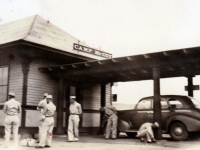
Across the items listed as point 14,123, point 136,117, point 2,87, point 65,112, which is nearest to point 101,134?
point 65,112

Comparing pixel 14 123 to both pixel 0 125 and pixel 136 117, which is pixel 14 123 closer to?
pixel 0 125

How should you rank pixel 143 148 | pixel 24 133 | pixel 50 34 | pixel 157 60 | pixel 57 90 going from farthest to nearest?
pixel 50 34
pixel 57 90
pixel 24 133
pixel 157 60
pixel 143 148

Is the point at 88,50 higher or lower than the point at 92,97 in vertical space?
higher

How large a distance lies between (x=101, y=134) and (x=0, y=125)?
17.2 feet

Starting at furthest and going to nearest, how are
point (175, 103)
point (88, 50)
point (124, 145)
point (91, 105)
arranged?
point (91, 105), point (88, 50), point (175, 103), point (124, 145)

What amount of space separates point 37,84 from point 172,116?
635cm

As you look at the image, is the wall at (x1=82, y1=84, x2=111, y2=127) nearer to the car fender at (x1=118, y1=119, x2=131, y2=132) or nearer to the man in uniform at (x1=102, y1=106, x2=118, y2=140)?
the car fender at (x1=118, y1=119, x2=131, y2=132)

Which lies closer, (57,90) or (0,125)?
(0,125)

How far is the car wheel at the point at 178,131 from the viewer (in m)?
10.9

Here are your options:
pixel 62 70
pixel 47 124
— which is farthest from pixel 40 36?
pixel 47 124

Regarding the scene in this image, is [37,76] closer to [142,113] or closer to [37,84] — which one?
[37,84]

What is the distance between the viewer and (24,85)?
41.0 feet

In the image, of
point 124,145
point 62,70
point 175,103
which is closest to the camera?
point 124,145

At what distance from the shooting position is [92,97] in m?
16.6
